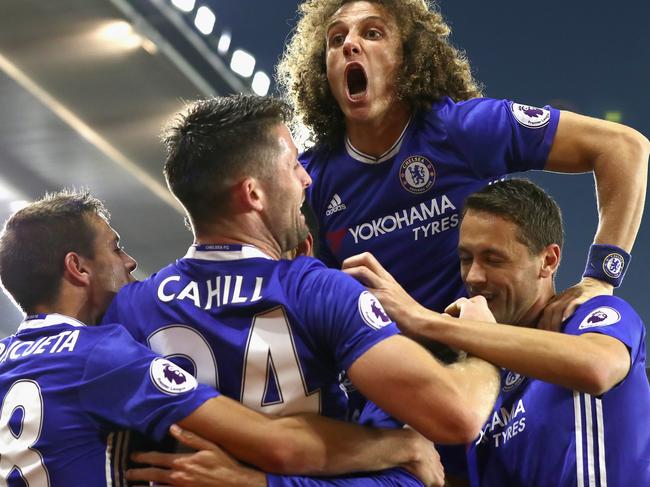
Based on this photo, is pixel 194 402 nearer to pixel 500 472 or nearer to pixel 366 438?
pixel 366 438

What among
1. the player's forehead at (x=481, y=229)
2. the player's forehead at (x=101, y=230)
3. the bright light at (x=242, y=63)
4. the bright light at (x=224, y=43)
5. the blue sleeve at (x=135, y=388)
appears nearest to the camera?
the blue sleeve at (x=135, y=388)

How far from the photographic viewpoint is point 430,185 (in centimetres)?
302

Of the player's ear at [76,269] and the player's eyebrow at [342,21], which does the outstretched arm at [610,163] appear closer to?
the player's eyebrow at [342,21]

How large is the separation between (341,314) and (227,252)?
1.11 feet

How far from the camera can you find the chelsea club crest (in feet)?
9.90

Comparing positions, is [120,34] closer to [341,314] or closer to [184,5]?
[184,5]

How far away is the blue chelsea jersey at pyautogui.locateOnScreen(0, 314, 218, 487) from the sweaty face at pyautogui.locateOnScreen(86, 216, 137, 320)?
223 mm

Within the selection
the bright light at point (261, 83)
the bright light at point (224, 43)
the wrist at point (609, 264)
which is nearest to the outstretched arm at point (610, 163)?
the wrist at point (609, 264)

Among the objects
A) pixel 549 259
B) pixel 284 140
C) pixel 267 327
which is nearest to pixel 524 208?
pixel 549 259

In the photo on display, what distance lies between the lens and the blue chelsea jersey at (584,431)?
8.52ft

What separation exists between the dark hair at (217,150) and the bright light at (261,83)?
8096 mm

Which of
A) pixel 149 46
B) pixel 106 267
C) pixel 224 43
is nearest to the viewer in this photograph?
pixel 106 267

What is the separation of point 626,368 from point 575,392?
0.18m

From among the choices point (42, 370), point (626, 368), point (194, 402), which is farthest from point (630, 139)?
point (42, 370)
